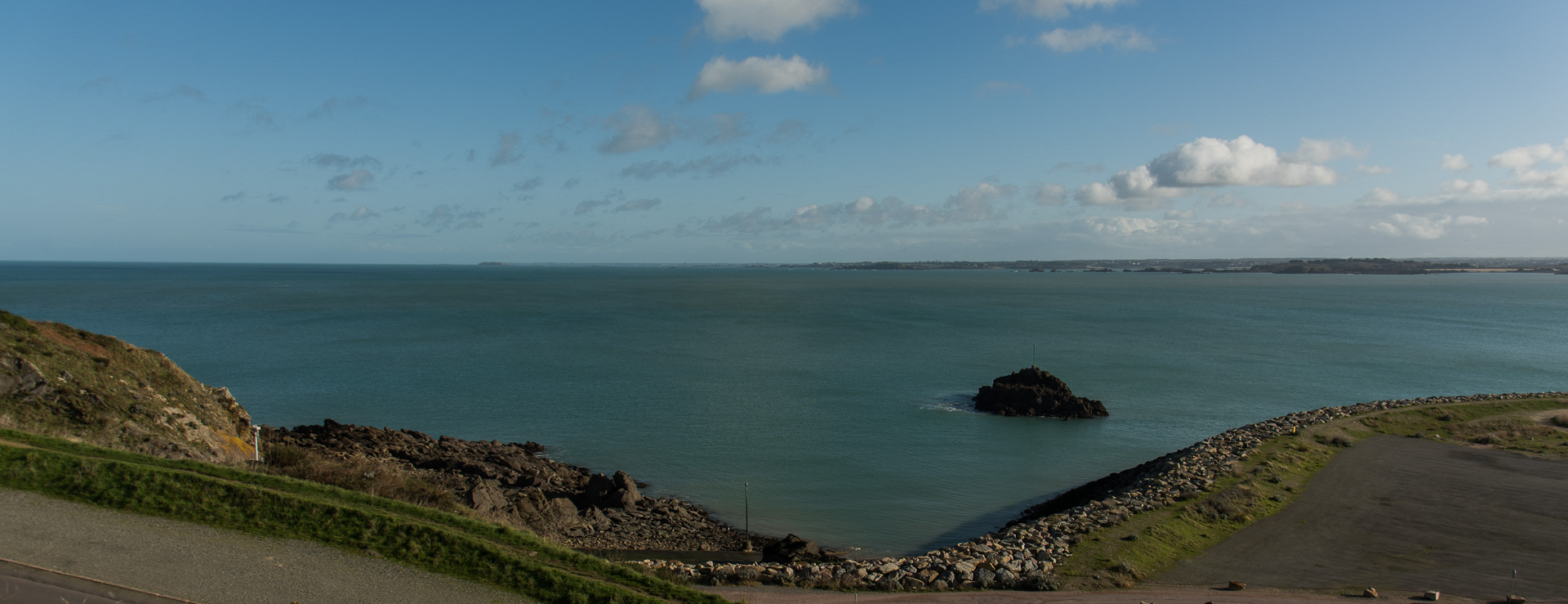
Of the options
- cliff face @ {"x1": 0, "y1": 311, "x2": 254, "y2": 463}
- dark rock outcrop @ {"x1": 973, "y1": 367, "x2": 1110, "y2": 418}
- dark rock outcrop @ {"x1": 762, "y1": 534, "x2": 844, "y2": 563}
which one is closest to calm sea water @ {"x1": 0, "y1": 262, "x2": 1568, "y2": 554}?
dark rock outcrop @ {"x1": 973, "y1": 367, "x2": 1110, "y2": 418}

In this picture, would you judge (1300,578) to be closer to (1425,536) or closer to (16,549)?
(1425,536)

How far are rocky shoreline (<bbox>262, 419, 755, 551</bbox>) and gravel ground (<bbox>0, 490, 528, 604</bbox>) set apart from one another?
15.9 feet

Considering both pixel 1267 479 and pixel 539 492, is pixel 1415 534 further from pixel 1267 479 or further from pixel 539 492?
pixel 539 492

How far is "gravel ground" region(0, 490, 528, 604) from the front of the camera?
31.0ft

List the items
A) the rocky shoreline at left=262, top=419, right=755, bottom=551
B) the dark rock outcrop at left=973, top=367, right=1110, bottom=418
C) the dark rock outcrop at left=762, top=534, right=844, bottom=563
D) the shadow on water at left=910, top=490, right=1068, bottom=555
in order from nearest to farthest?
the dark rock outcrop at left=762, top=534, right=844, bottom=563
the rocky shoreline at left=262, top=419, right=755, bottom=551
the shadow on water at left=910, top=490, right=1068, bottom=555
the dark rock outcrop at left=973, top=367, right=1110, bottom=418

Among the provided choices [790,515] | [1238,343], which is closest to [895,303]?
[1238,343]

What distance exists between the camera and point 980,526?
21531 millimetres

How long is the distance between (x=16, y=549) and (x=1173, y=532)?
1945 centimetres

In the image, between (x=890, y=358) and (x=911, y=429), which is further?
(x=890, y=358)

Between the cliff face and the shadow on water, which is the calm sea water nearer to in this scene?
the shadow on water

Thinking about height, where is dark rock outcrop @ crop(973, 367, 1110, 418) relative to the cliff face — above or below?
below

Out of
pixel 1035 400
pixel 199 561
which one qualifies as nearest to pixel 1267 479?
pixel 1035 400

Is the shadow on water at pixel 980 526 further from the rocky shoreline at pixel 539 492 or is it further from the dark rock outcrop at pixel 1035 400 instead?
the dark rock outcrop at pixel 1035 400

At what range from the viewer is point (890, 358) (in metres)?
54.2
